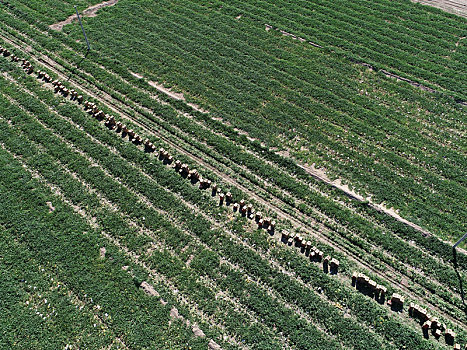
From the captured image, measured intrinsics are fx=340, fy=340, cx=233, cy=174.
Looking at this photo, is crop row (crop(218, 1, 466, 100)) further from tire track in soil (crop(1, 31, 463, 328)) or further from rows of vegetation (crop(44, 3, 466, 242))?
tire track in soil (crop(1, 31, 463, 328))

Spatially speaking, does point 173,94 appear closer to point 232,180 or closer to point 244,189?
point 232,180

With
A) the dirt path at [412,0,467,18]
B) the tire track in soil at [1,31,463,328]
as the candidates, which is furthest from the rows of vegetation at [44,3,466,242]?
the dirt path at [412,0,467,18]

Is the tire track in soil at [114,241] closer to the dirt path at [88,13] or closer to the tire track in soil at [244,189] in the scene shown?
the tire track in soil at [244,189]

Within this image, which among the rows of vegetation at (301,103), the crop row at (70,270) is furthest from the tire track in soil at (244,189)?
Result: the crop row at (70,270)

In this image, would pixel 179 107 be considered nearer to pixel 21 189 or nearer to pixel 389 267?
pixel 21 189

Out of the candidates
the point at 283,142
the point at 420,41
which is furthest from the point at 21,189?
the point at 420,41
